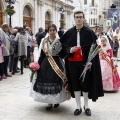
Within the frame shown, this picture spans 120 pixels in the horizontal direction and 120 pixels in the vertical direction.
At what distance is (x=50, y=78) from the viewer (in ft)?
15.1

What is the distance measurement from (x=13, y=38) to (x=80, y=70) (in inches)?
192

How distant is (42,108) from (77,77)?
0.96 meters

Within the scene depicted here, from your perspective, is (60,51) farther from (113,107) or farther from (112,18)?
(112,18)

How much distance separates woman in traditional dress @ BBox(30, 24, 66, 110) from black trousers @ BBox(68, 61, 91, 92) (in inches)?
8.7

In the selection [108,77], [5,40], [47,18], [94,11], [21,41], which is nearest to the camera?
[108,77]

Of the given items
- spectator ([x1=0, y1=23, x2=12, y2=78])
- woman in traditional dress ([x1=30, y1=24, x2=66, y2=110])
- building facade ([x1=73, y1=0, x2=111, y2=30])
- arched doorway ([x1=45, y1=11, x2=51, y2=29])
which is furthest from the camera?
building facade ([x1=73, y1=0, x2=111, y2=30])

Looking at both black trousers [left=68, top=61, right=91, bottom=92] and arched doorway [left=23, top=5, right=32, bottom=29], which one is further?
arched doorway [left=23, top=5, right=32, bottom=29]

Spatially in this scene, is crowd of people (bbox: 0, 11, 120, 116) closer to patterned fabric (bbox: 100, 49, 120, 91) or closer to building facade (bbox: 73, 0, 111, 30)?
patterned fabric (bbox: 100, 49, 120, 91)

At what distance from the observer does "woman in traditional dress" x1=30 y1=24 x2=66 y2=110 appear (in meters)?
4.57

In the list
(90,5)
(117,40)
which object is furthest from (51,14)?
(90,5)

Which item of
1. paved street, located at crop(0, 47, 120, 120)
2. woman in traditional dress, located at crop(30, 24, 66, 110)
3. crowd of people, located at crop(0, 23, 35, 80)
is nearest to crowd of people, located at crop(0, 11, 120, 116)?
woman in traditional dress, located at crop(30, 24, 66, 110)

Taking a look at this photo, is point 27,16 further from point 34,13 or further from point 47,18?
point 47,18

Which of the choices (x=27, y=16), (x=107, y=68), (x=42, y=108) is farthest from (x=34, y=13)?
(x=42, y=108)

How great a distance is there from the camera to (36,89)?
15.3 feet
